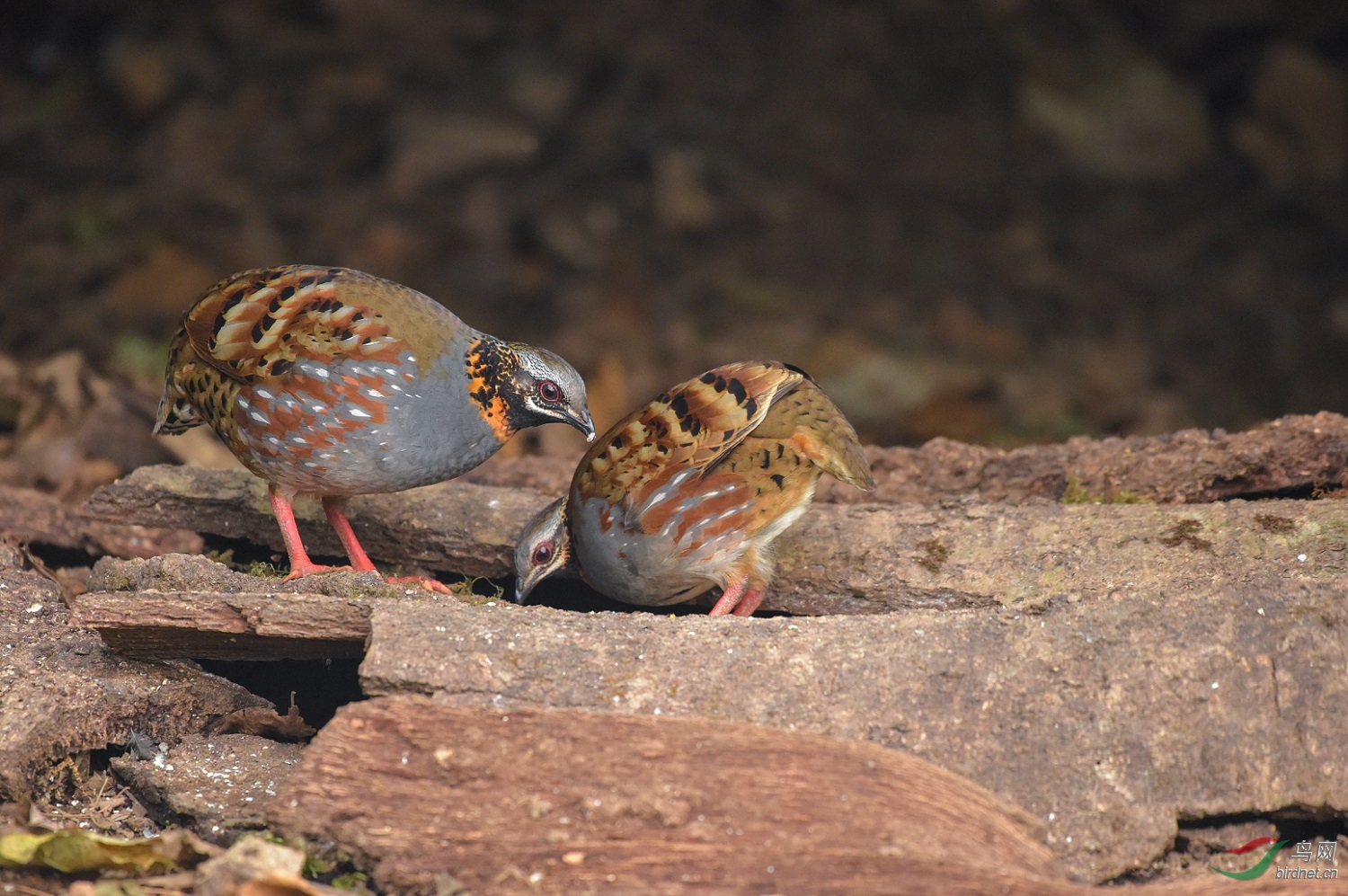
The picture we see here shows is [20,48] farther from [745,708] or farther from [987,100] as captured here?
[745,708]

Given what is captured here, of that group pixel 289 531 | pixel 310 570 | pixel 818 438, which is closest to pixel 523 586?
pixel 310 570

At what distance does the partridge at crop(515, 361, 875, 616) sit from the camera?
4961 millimetres

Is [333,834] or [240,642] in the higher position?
[240,642]

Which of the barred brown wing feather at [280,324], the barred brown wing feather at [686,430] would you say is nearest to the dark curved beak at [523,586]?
the barred brown wing feather at [686,430]

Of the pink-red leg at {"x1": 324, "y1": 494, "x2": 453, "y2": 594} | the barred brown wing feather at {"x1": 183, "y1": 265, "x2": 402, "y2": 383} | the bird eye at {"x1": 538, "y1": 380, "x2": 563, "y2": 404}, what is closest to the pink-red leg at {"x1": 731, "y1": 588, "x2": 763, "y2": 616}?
the bird eye at {"x1": 538, "y1": 380, "x2": 563, "y2": 404}

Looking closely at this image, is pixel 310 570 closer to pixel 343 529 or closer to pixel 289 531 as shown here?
pixel 289 531

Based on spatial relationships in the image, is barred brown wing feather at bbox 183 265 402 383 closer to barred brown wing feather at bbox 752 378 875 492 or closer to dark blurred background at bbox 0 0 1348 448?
barred brown wing feather at bbox 752 378 875 492

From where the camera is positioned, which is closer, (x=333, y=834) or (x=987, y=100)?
(x=333, y=834)

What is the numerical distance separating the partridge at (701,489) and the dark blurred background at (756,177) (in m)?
3.92

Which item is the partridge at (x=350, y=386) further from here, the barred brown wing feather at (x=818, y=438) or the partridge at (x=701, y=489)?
the barred brown wing feather at (x=818, y=438)

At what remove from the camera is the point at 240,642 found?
13.8ft

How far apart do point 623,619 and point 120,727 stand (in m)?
1.54

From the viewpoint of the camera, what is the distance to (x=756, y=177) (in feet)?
34.6

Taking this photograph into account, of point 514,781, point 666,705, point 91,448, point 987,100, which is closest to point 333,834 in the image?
point 514,781
